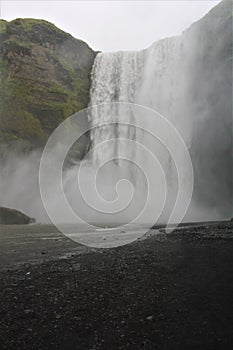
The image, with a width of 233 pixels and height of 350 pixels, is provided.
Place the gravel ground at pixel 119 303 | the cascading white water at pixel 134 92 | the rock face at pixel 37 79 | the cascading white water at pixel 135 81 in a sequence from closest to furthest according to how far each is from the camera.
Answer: the gravel ground at pixel 119 303, the cascading white water at pixel 134 92, the cascading white water at pixel 135 81, the rock face at pixel 37 79

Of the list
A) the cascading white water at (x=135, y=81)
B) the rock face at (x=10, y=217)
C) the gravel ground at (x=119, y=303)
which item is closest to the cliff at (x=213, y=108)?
the cascading white water at (x=135, y=81)

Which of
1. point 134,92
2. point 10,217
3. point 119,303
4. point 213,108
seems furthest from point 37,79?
point 119,303

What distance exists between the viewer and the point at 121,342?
3.55 metres

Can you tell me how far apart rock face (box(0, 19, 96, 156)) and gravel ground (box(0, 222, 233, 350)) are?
2907cm

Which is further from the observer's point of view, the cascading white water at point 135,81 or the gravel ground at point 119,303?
the cascading white water at point 135,81

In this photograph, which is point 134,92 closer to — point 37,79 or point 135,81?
point 135,81

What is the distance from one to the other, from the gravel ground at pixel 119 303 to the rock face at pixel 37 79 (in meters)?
29.1

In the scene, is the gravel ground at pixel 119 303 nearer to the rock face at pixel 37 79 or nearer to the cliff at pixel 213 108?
the cliff at pixel 213 108

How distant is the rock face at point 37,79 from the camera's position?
115 feet

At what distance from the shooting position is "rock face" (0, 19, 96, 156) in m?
35.0

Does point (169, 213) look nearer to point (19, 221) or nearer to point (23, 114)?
point (19, 221)

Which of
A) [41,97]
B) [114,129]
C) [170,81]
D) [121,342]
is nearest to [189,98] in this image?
[170,81]

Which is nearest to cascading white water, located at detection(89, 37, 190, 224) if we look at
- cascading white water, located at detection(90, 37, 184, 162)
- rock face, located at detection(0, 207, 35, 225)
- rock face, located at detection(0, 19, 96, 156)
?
cascading white water, located at detection(90, 37, 184, 162)

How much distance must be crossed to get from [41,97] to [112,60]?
941cm
